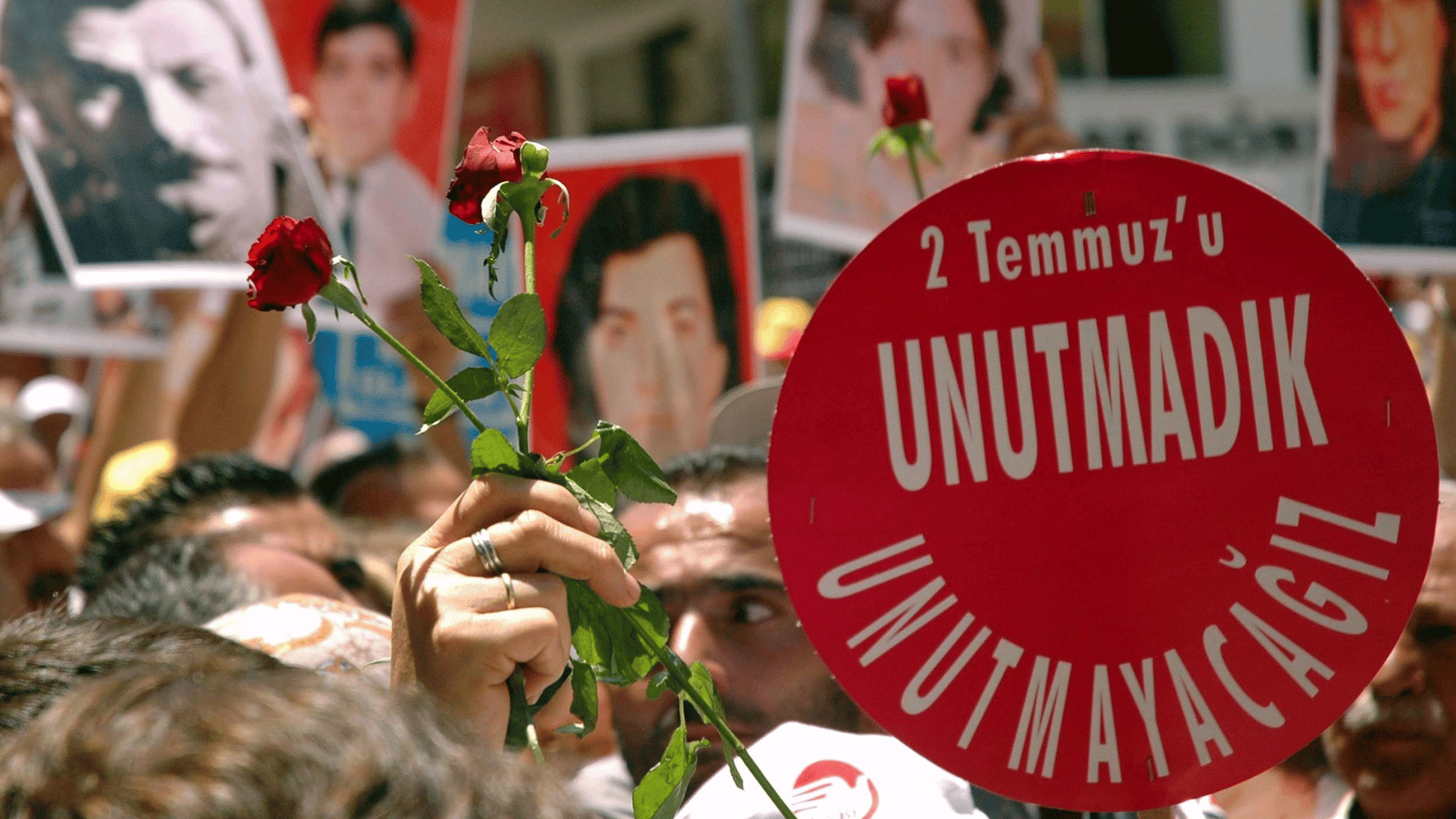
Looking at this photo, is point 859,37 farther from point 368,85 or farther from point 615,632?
point 615,632

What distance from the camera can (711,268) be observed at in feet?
12.4

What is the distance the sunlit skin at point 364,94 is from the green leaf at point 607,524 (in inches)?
111

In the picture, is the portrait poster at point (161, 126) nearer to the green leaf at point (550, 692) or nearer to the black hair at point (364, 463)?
→ the black hair at point (364, 463)

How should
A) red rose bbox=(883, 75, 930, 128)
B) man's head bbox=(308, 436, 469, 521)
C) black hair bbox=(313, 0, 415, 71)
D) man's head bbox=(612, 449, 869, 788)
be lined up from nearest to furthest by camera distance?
red rose bbox=(883, 75, 930, 128), man's head bbox=(612, 449, 869, 788), man's head bbox=(308, 436, 469, 521), black hair bbox=(313, 0, 415, 71)

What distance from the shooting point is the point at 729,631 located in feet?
7.38

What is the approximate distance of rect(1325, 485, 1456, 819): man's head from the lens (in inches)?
78.2

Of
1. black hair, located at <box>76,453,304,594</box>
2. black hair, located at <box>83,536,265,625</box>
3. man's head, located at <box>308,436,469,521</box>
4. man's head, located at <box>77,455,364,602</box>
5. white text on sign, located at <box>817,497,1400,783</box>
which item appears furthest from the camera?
man's head, located at <box>308,436,469,521</box>

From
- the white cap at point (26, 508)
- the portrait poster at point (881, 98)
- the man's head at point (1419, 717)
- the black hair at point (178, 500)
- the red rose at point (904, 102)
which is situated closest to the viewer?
the red rose at point (904, 102)

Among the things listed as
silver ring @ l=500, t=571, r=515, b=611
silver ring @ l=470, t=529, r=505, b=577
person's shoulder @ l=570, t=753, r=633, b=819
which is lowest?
person's shoulder @ l=570, t=753, r=633, b=819

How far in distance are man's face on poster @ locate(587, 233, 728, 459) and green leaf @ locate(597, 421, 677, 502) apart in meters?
2.52

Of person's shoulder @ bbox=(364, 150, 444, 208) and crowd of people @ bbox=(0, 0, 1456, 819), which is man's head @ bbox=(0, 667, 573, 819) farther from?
person's shoulder @ bbox=(364, 150, 444, 208)

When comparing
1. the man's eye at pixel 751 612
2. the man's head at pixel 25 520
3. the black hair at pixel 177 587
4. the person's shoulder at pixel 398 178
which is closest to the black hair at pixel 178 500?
the black hair at pixel 177 587

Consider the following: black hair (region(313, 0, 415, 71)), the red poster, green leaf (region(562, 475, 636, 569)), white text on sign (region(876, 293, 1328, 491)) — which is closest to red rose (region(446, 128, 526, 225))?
green leaf (region(562, 475, 636, 569))

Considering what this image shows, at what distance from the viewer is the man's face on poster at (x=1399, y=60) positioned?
2953mm
